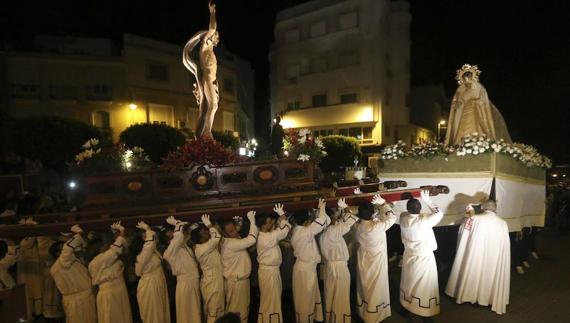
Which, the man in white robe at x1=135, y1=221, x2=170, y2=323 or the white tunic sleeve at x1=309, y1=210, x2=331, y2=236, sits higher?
the white tunic sleeve at x1=309, y1=210, x2=331, y2=236

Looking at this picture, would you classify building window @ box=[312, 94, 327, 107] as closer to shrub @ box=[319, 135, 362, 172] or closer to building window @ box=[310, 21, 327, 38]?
building window @ box=[310, 21, 327, 38]

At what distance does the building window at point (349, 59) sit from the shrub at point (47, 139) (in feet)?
72.6

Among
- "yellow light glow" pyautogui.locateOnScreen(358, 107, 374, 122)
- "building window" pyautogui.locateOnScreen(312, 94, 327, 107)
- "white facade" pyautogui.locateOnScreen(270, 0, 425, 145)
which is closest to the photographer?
"yellow light glow" pyautogui.locateOnScreen(358, 107, 374, 122)

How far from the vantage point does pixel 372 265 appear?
562 centimetres

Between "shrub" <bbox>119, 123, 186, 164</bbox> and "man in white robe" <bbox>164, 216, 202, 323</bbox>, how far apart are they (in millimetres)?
13902

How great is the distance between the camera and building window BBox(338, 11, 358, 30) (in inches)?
1150

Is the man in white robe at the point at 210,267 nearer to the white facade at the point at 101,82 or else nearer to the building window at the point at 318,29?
the white facade at the point at 101,82

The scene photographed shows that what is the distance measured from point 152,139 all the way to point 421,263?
54.1 feet

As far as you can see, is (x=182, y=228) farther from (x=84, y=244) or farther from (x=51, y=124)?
(x=51, y=124)

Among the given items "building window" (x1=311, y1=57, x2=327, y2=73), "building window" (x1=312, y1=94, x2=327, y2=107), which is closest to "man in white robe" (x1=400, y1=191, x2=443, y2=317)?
"building window" (x1=312, y1=94, x2=327, y2=107)

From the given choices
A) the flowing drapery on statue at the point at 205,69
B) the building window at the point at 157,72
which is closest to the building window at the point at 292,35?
the building window at the point at 157,72

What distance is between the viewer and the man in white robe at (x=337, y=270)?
548 centimetres

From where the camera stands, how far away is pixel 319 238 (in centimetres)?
586

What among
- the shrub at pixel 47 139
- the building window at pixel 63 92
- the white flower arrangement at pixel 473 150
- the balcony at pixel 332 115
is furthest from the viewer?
the balcony at pixel 332 115
